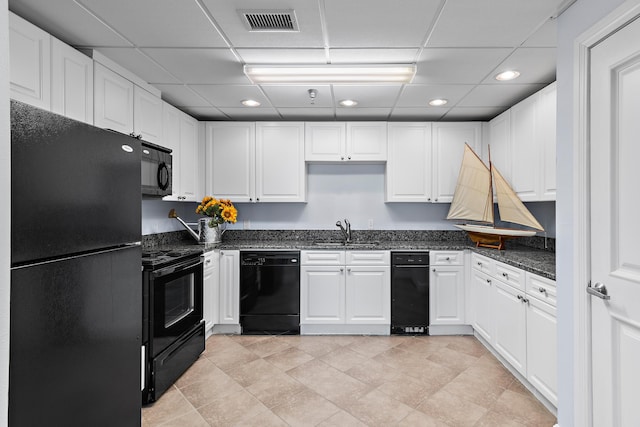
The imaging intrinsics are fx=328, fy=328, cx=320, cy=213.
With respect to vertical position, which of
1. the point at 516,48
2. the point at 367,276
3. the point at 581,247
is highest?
the point at 516,48

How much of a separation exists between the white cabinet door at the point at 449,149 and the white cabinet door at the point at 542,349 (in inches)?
65.0

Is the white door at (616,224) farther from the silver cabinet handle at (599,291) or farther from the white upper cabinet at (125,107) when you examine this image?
the white upper cabinet at (125,107)

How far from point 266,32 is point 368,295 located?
251 cm

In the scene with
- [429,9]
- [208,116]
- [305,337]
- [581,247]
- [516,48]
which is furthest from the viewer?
[208,116]

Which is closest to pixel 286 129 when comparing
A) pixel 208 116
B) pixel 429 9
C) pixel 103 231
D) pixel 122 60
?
pixel 208 116

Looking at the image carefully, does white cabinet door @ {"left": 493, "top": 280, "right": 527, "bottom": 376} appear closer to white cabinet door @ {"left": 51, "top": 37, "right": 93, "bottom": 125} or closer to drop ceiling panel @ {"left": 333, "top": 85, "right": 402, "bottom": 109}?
drop ceiling panel @ {"left": 333, "top": 85, "right": 402, "bottom": 109}

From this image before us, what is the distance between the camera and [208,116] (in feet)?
11.8

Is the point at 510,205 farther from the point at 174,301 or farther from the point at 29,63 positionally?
the point at 29,63

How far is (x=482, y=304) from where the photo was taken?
9.87 ft

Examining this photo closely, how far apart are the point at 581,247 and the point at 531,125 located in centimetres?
159

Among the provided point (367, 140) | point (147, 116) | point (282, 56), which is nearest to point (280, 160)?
point (367, 140)

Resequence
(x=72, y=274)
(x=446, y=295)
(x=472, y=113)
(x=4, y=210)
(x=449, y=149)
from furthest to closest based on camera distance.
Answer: (x=449, y=149), (x=472, y=113), (x=446, y=295), (x=72, y=274), (x=4, y=210)

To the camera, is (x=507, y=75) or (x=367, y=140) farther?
(x=367, y=140)

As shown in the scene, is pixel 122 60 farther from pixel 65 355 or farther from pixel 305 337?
pixel 305 337
